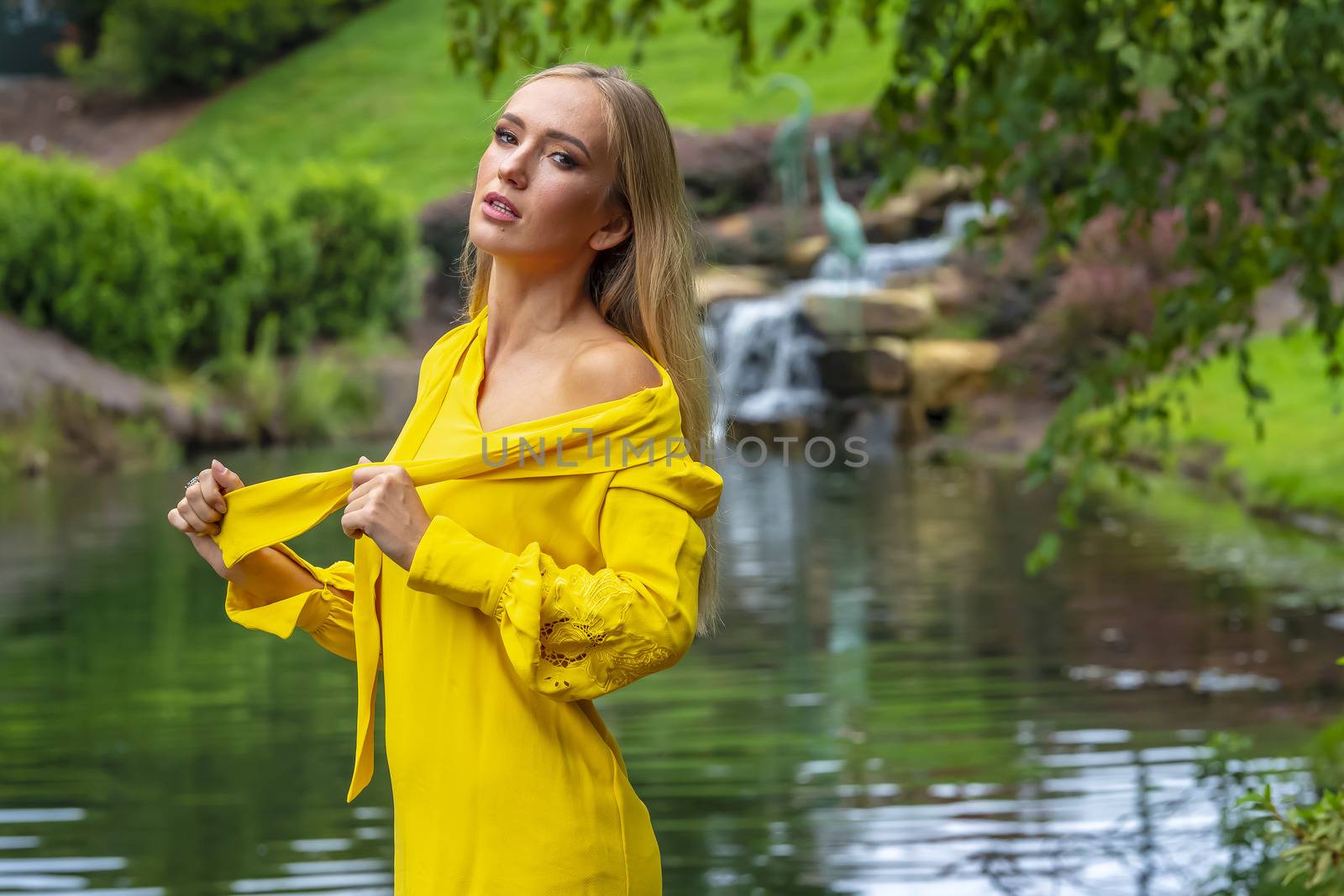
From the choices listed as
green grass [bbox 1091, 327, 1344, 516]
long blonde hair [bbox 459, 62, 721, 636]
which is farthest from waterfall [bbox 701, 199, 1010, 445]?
long blonde hair [bbox 459, 62, 721, 636]

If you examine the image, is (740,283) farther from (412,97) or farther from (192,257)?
(412,97)

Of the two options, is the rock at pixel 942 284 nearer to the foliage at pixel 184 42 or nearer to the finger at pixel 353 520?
the finger at pixel 353 520

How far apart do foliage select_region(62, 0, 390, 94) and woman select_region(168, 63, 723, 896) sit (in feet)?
110

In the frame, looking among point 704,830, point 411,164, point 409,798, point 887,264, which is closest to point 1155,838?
point 704,830

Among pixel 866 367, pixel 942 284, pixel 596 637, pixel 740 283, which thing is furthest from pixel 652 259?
pixel 740 283

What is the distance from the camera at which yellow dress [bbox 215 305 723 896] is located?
5.23ft

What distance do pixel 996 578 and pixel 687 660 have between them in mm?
2323

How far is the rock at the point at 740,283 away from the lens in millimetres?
18875

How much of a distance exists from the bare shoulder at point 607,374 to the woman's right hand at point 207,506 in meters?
0.38

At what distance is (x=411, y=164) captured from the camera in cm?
2880

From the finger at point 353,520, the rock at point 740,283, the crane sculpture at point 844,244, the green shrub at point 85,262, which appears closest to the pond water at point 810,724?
the finger at point 353,520

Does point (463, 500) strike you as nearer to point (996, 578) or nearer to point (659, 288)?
point (659, 288)

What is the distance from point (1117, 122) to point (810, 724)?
2798 millimetres

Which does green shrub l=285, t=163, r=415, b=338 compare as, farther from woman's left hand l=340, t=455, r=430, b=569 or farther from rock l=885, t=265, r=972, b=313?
woman's left hand l=340, t=455, r=430, b=569
